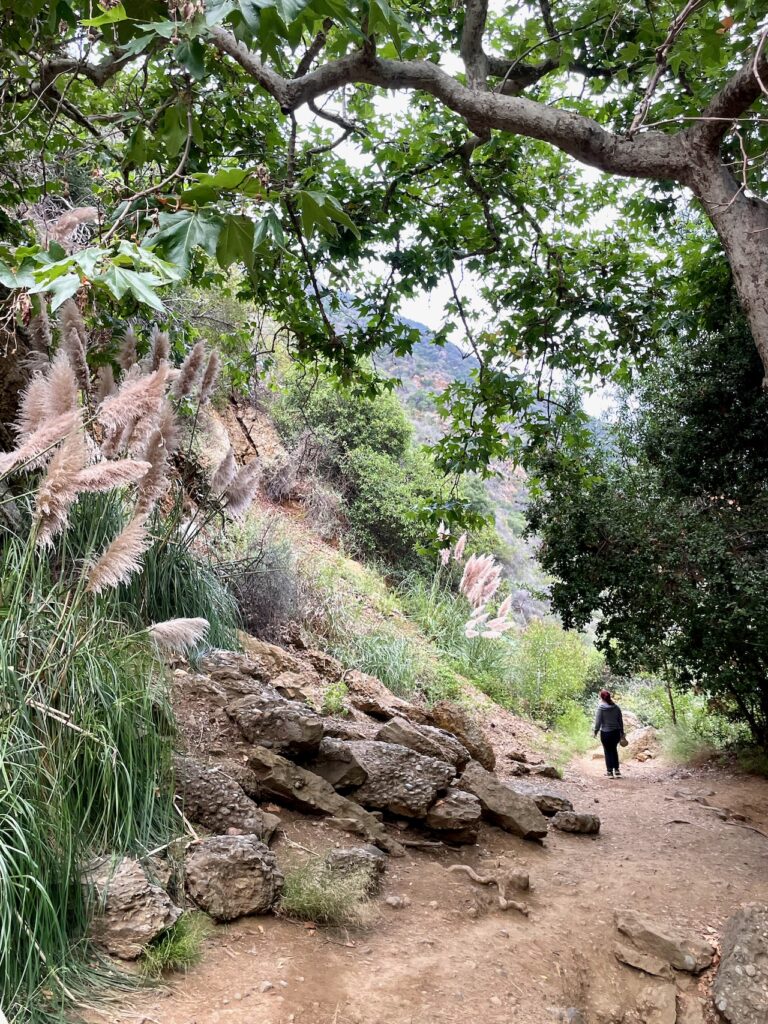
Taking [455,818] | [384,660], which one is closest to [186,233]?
[455,818]

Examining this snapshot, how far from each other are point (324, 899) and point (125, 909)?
884 millimetres

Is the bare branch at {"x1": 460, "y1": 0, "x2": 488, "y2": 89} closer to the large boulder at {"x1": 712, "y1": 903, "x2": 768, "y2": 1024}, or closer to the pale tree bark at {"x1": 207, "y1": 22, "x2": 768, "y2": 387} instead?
the pale tree bark at {"x1": 207, "y1": 22, "x2": 768, "y2": 387}

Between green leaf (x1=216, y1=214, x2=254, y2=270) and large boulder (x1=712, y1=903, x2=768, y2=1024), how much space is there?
332 centimetres

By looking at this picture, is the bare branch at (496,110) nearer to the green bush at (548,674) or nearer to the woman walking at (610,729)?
the woman walking at (610,729)

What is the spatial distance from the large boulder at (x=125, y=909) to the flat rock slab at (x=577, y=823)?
3.66 metres

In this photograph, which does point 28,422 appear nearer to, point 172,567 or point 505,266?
point 172,567

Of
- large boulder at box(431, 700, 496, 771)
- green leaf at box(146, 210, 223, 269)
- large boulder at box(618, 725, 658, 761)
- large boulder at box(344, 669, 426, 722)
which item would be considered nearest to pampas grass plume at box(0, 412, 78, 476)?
green leaf at box(146, 210, 223, 269)

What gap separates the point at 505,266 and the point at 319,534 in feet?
26.0

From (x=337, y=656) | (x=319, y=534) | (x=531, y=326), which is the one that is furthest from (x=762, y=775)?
(x=319, y=534)

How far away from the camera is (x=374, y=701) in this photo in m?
5.94

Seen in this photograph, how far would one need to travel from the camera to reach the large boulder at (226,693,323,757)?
4035 millimetres

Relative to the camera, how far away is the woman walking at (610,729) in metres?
8.91

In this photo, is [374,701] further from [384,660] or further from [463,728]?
[384,660]

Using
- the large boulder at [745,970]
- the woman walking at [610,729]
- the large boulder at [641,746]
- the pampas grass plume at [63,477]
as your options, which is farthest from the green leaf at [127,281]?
the large boulder at [641,746]
